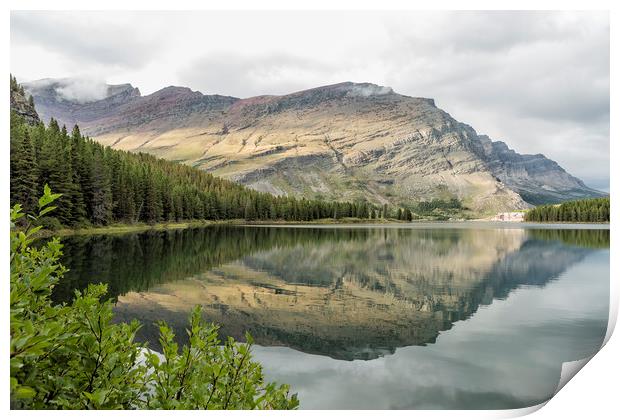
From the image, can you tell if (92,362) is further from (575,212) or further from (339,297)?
(575,212)

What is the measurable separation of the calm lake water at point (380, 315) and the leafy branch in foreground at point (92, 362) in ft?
13.3

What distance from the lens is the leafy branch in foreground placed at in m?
2.55

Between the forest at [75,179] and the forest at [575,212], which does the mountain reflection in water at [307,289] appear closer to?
the forest at [75,179]

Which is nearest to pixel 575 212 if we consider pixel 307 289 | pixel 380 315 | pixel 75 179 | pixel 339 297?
pixel 307 289

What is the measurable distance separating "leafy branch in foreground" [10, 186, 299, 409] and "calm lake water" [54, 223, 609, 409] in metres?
4.06

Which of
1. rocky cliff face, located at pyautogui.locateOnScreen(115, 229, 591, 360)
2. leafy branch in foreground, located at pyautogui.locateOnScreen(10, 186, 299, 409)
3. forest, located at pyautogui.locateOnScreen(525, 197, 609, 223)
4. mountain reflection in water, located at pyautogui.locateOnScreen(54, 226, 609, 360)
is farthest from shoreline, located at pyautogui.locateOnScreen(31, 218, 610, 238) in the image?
rocky cliff face, located at pyautogui.locateOnScreen(115, 229, 591, 360)

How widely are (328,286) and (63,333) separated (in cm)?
1805

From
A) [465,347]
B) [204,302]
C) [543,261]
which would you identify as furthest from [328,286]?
[543,261]

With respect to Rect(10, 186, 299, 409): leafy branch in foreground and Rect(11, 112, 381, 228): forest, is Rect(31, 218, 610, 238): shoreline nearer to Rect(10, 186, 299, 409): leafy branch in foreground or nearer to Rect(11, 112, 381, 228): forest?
Rect(11, 112, 381, 228): forest

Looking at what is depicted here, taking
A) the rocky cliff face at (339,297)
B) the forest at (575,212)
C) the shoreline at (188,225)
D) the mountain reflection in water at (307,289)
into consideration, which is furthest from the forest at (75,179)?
the forest at (575,212)

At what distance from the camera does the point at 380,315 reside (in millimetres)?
14594

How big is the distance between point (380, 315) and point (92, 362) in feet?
41.4

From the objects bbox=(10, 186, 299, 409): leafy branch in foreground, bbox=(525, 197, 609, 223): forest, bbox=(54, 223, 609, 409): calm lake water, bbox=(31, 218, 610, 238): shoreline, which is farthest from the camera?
bbox=(525, 197, 609, 223): forest
